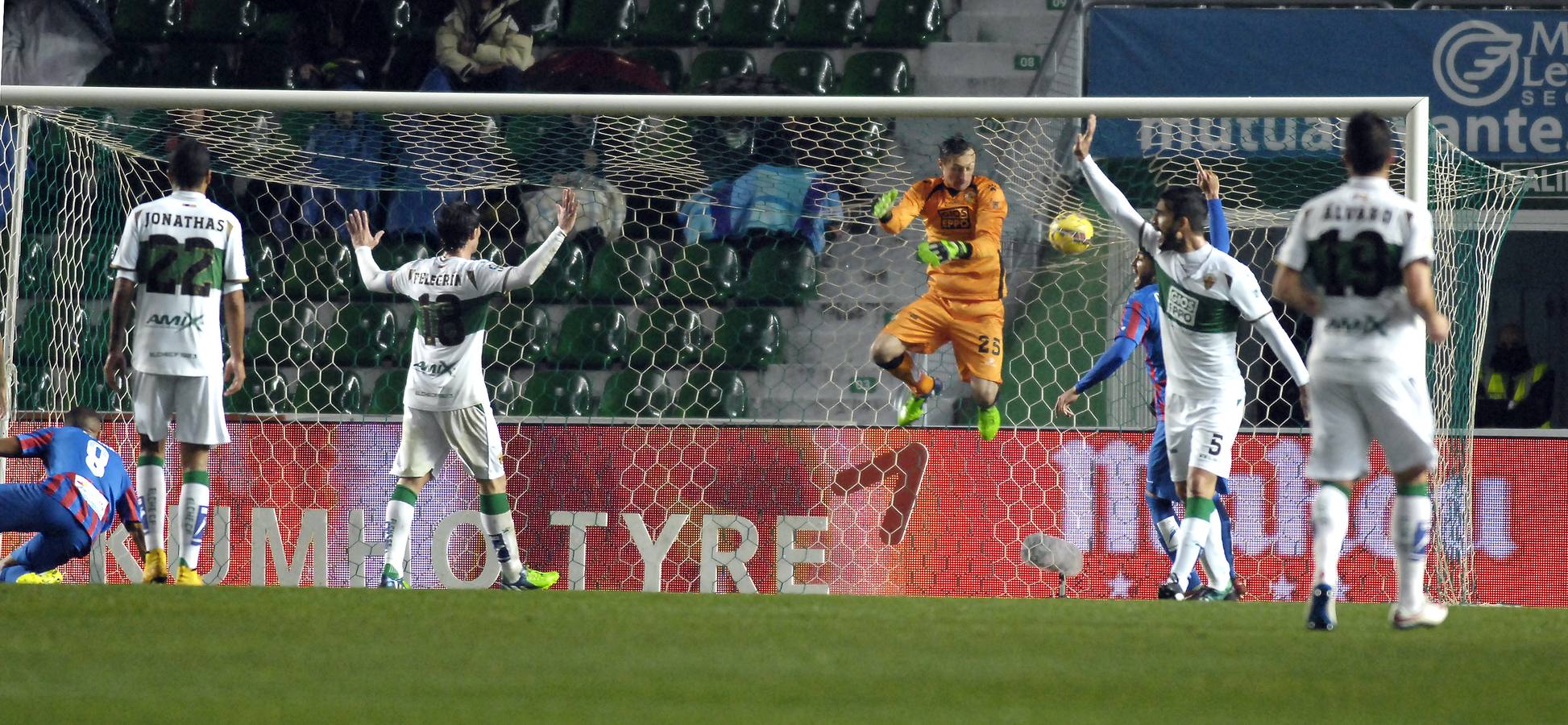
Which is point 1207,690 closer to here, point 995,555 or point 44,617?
point 44,617

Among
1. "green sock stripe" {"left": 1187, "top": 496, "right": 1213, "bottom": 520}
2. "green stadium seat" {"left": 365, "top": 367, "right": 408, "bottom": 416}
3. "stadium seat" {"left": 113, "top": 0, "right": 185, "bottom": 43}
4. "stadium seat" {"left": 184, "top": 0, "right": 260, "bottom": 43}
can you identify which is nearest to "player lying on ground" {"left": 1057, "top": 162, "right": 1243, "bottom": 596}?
"green sock stripe" {"left": 1187, "top": 496, "right": 1213, "bottom": 520}

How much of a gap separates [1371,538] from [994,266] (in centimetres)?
235

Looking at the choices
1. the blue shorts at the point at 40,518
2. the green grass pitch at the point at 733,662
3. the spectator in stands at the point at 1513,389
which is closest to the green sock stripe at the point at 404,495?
the blue shorts at the point at 40,518

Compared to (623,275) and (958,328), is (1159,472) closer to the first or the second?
(958,328)

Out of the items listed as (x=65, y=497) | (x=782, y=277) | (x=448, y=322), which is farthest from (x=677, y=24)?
(x=65, y=497)

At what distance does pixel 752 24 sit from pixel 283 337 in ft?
14.1

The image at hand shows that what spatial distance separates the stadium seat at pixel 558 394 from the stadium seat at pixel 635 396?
0.11m

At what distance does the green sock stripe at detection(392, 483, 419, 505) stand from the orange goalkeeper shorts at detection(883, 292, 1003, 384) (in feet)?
7.98

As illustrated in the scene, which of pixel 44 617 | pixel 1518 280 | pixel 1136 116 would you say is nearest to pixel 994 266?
pixel 1136 116

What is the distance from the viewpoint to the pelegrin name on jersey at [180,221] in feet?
21.0

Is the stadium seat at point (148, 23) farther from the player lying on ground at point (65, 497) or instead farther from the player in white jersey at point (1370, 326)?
the player in white jersey at point (1370, 326)

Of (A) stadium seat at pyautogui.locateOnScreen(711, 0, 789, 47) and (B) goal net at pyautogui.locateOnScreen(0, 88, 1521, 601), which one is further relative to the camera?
(A) stadium seat at pyautogui.locateOnScreen(711, 0, 789, 47)

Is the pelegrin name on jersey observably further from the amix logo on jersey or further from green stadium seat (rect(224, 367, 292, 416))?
green stadium seat (rect(224, 367, 292, 416))

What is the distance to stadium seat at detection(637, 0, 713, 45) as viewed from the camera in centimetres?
1234
